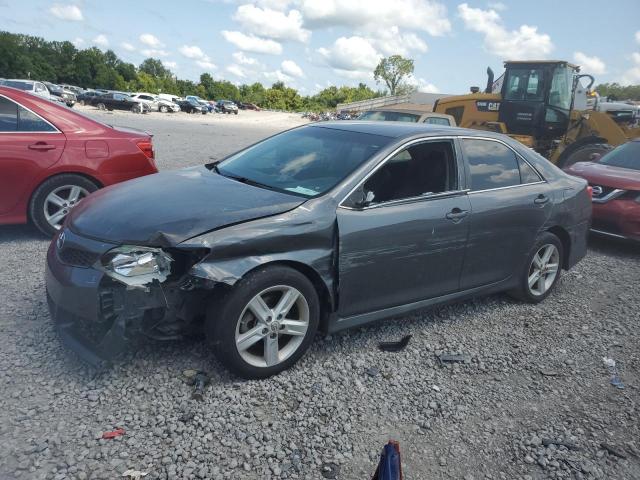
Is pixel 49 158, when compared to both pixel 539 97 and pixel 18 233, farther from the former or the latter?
pixel 539 97

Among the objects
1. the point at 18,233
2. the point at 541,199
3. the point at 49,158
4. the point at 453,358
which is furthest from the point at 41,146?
the point at 541,199

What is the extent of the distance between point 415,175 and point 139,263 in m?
2.15

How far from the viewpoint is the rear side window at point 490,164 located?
4371 millimetres

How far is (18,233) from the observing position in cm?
596

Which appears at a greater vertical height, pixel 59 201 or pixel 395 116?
pixel 395 116

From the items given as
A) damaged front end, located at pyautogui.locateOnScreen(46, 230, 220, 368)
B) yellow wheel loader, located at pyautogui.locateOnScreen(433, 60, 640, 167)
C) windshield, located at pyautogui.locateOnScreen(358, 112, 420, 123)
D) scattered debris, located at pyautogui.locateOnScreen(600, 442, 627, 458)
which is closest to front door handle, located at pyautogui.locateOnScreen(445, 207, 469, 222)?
scattered debris, located at pyautogui.locateOnScreen(600, 442, 627, 458)

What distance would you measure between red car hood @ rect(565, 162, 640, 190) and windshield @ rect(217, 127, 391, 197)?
185 inches

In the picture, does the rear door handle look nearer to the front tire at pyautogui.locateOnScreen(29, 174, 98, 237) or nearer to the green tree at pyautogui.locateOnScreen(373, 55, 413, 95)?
the front tire at pyautogui.locateOnScreen(29, 174, 98, 237)

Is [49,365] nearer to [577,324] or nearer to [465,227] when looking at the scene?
[465,227]

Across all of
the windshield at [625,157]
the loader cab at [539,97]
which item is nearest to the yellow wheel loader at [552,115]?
the loader cab at [539,97]

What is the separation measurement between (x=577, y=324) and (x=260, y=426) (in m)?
3.20

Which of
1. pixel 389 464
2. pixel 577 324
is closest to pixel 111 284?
pixel 389 464

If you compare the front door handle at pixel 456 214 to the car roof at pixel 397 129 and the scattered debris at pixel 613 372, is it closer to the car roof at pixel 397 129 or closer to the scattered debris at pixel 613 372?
the car roof at pixel 397 129

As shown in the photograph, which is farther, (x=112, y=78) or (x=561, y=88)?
(x=112, y=78)
